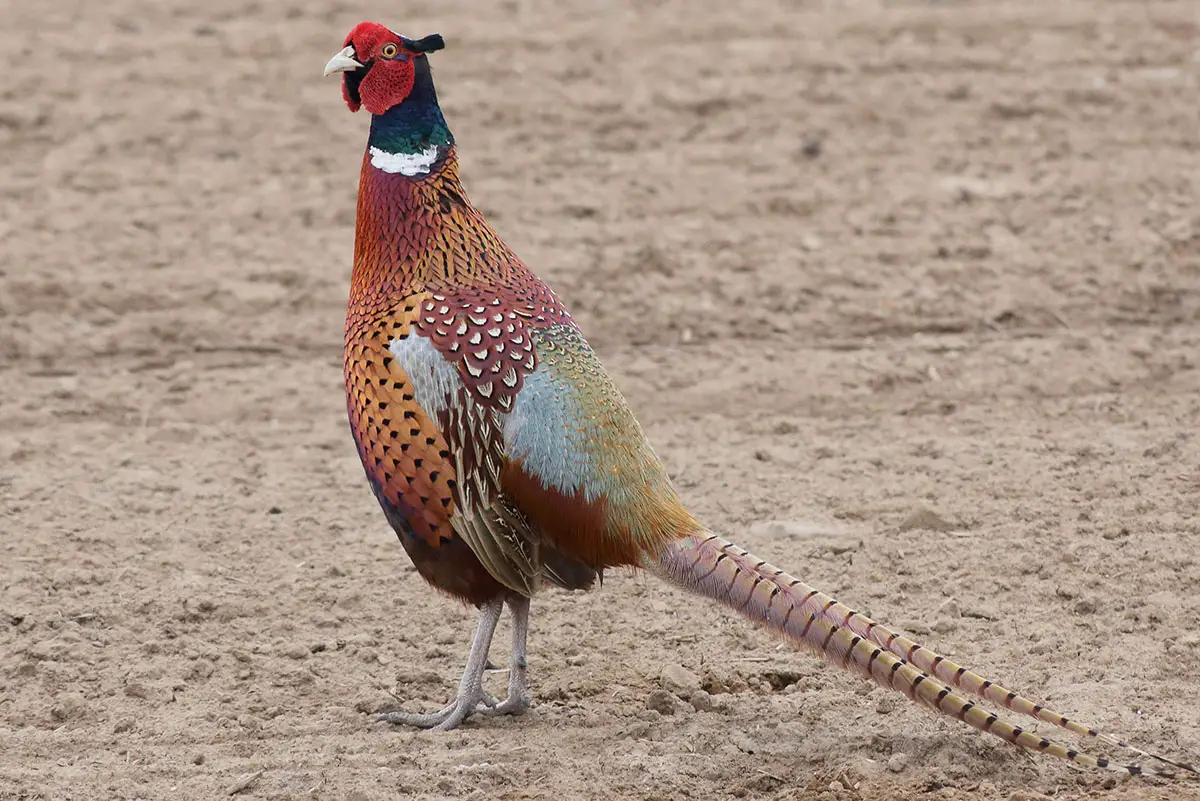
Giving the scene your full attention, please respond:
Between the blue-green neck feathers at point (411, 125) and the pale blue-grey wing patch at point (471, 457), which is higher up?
the blue-green neck feathers at point (411, 125)

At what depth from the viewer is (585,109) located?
7.70 meters

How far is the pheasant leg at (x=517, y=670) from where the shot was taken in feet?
13.0

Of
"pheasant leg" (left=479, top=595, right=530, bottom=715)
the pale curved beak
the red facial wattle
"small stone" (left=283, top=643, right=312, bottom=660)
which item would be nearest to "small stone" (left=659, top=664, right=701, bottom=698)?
"pheasant leg" (left=479, top=595, right=530, bottom=715)

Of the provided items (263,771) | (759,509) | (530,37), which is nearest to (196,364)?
(759,509)

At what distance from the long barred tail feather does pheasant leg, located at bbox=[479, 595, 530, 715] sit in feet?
1.31

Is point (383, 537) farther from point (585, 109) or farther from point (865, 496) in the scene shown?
point (585, 109)

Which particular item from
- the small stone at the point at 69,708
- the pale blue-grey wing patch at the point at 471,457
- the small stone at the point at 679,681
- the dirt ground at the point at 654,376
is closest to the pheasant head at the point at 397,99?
the pale blue-grey wing patch at the point at 471,457

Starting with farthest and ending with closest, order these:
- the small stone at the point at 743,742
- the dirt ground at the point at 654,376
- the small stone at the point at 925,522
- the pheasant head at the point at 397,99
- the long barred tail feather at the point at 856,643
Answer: the small stone at the point at 925,522
the pheasant head at the point at 397,99
the dirt ground at the point at 654,376
the small stone at the point at 743,742
the long barred tail feather at the point at 856,643

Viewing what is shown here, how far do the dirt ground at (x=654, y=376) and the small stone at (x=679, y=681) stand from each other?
3.0 inches

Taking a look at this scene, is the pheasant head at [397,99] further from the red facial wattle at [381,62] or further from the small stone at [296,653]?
the small stone at [296,653]

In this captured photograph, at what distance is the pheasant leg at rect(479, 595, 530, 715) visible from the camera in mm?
3967

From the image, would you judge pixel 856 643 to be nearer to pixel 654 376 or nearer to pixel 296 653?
pixel 296 653

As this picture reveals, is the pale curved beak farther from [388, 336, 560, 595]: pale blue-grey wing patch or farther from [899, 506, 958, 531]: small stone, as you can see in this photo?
[899, 506, 958, 531]: small stone

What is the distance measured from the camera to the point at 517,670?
156 inches
